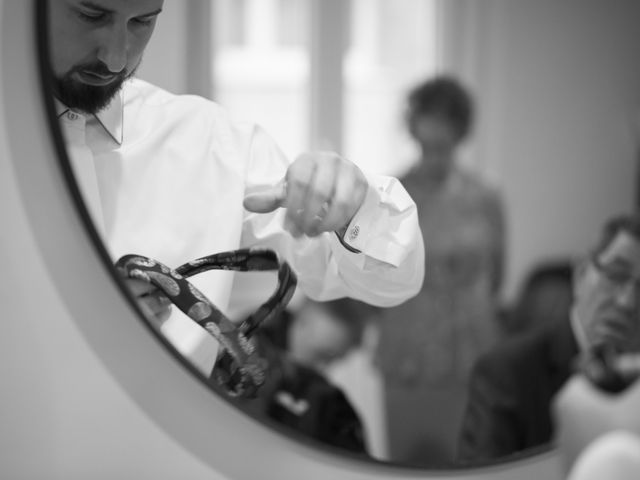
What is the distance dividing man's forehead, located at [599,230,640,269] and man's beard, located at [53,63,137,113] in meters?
0.41

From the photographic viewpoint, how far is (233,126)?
1.42ft

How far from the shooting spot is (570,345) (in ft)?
1.80

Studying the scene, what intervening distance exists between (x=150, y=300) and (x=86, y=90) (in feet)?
0.45

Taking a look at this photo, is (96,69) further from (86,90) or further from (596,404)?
(596,404)

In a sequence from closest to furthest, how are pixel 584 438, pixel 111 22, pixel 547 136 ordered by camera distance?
pixel 111 22
pixel 584 438
pixel 547 136

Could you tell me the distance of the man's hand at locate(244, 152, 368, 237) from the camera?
40 cm

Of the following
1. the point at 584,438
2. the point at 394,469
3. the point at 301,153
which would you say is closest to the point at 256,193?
the point at 301,153

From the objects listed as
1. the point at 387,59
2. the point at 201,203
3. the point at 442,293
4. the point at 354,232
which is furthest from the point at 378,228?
the point at 387,59

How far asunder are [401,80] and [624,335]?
1.17 feet

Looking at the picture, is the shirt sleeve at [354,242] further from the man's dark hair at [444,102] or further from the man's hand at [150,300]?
the man's dark hair at [444,102]

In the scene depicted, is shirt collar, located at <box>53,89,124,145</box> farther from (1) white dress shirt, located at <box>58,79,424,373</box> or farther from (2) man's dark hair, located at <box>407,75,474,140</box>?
(2) man's dark hair, located at <box>407,75,474,140</box>

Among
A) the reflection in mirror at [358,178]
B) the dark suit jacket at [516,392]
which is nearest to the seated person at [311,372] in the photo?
the reflection in mirror at [358,178]

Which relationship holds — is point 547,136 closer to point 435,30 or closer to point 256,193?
point 435,30

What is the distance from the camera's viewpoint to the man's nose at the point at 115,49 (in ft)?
1.25
